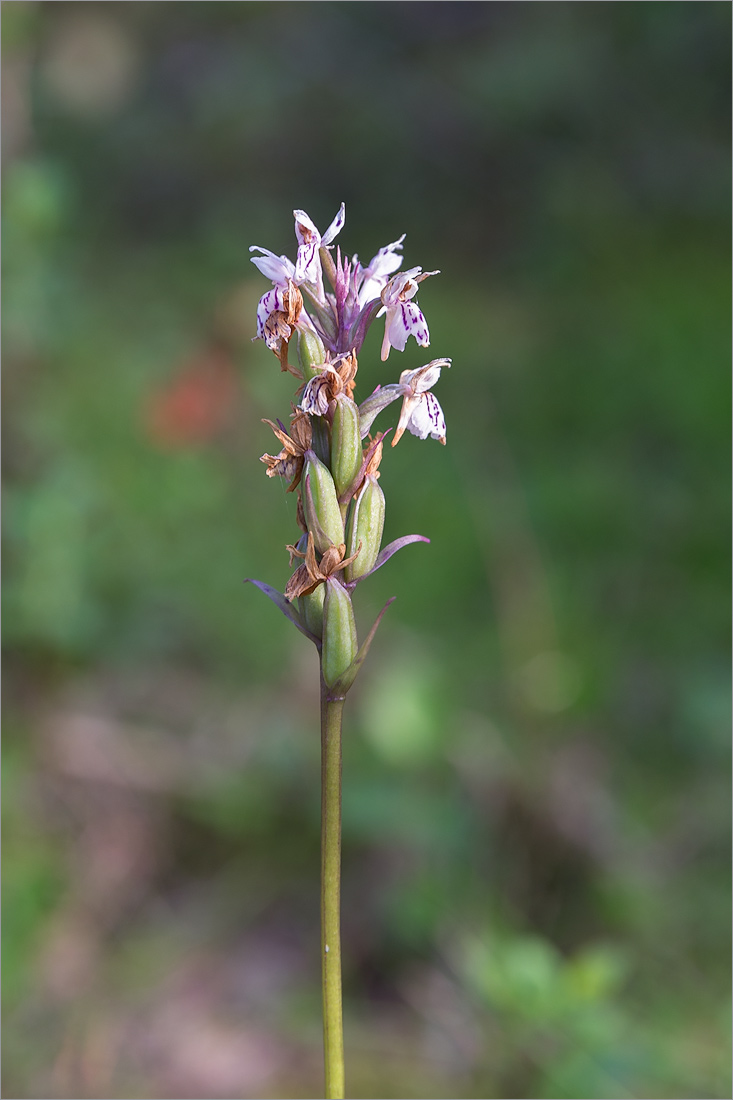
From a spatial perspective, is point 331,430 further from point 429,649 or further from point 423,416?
point 429,649

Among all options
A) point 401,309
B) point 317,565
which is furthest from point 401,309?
point 317,565

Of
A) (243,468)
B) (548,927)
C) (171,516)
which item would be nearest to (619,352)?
(243,468)

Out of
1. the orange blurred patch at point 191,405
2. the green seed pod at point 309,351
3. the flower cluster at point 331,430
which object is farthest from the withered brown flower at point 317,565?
the orange blurred patch at point 191,405

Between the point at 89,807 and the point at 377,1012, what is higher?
the point at 89,807

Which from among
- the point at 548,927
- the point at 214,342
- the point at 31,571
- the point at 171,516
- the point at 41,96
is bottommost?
the point at 548,927

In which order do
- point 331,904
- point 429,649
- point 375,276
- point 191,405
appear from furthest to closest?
point 191,405 < point 429,649 < point 375,276 < point 331,904

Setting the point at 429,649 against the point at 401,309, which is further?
the point at 429,649

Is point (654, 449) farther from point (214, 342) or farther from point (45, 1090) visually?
point (45, 1090)
